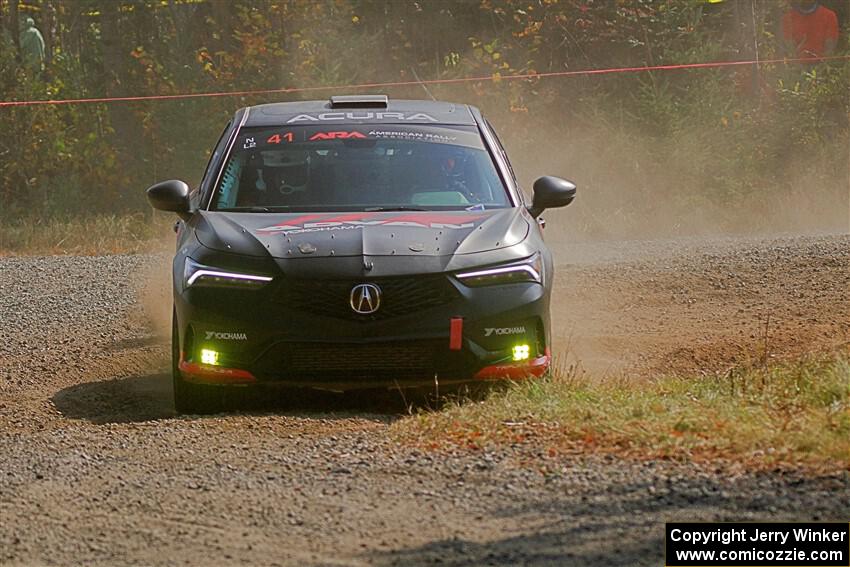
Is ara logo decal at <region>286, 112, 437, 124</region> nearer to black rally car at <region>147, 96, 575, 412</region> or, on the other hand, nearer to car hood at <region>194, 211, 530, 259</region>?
black rally car at <region>147, 96, 575, 412</region>

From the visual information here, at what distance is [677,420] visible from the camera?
265 inches

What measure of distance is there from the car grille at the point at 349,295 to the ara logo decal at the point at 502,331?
331 millimetres

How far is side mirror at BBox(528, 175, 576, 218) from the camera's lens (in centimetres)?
877

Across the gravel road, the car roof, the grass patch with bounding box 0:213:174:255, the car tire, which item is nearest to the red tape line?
the grass patch with bounding box 0:213:174:255

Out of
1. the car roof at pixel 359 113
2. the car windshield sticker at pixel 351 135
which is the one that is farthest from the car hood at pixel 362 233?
the car roof at pixel 359 113

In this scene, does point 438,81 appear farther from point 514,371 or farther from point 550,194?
point 514,371

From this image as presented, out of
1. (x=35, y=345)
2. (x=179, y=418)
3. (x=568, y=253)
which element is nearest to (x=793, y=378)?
(x=179, y=418)

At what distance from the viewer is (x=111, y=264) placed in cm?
1600

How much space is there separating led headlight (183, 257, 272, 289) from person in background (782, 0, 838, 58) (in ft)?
57.2

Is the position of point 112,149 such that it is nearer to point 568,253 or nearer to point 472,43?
point 472,43

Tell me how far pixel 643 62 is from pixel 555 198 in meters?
15.6

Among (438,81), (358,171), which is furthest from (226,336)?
(438,81)

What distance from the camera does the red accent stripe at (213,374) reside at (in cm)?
779

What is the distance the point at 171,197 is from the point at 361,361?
1692mm
